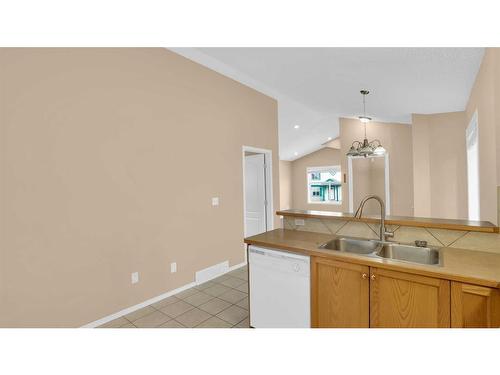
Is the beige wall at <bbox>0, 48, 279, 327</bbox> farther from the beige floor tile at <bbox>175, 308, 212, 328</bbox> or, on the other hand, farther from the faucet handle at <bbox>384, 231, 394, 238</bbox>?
the faucet handle at <bbox>384, 231, 394, 238</bbox>

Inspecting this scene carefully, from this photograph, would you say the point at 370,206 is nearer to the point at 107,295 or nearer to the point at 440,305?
the point at 440,305

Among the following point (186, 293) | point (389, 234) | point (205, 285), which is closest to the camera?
point (389, 234)

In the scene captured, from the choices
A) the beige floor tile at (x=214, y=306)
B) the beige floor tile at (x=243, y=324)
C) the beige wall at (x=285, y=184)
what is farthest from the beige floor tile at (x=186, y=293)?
the beige wall at (x=285, y=184)

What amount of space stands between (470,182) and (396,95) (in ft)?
Result: 5.44

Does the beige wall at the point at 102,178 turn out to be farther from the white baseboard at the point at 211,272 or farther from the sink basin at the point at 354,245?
the sink basin at the point at 354,245

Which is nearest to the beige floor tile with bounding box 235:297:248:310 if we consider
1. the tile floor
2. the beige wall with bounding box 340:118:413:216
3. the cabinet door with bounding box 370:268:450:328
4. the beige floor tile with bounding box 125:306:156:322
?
the tile floor

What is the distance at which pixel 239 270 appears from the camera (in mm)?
3795

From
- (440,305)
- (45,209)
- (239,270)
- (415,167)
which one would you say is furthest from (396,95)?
(45,209)

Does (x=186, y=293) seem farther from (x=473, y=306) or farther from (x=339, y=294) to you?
(x=473, y=306)

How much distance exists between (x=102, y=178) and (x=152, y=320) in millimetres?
1492

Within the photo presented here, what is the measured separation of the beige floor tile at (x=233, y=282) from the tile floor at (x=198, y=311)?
1cm

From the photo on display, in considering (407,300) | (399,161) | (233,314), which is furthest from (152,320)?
(399,161)

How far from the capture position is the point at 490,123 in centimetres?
202

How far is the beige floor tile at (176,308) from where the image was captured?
2.53 meters
